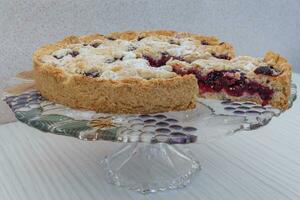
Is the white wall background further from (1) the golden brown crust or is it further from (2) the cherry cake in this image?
(1) the golden brown crust

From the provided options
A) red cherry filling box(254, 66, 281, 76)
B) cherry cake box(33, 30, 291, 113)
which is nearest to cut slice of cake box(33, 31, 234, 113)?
cherry cake box(33, 30, 291, 113)

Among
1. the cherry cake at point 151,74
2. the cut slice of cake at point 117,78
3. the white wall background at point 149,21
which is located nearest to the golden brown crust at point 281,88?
the cherry cake at point 151,74

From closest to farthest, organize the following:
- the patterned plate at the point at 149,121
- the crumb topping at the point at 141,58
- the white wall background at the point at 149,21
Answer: the patterned plate at the point at 149,121
the crumb topping at the point at 141,58
the white wall background at the point at 149,21

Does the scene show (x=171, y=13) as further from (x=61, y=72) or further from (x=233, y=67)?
(x=61, y=72)

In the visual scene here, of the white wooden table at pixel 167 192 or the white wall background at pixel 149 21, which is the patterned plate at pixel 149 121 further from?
the white wall background at pixel 149 21

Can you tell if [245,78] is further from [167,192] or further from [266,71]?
[167,192]

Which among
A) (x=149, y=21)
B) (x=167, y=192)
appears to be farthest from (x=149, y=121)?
(x=149, y=21)
